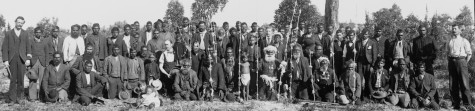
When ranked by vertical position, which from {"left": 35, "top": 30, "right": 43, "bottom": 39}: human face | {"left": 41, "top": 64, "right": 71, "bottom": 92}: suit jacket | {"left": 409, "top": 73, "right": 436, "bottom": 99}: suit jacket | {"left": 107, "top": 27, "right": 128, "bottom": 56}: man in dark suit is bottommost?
{"left": 409, "top": 73, "right": 436, "bottom": 99}: suit jacket

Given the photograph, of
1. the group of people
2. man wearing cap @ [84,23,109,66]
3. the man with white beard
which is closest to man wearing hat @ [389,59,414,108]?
the group of people

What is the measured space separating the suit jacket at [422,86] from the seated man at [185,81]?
421cm

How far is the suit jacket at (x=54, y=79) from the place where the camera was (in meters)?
8.66

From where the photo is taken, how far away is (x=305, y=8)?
26234mm

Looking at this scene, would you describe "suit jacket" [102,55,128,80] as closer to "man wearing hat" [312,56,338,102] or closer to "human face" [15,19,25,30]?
"human face" [15,19,25,30]

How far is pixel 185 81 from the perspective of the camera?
8961mm

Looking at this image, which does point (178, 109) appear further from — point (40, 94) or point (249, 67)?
point (40, 94)

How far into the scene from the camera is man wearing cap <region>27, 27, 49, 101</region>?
8750mm

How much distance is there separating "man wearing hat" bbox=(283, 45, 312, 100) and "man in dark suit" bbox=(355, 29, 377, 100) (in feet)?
3.44

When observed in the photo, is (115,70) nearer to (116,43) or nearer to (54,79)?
(116,43)

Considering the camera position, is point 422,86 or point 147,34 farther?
point 147,34

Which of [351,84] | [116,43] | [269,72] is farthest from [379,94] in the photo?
[116,43]

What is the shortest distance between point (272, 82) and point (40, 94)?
4.59m

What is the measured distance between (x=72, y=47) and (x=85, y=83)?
0.99 metres
